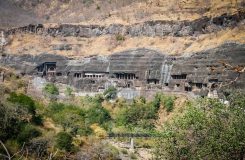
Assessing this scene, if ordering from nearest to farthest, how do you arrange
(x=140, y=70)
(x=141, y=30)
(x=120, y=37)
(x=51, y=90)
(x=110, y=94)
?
(x=51, y=90) → (x=110, y=94) → (x=140, y=70) → (x=141, y=30) → (x=120, y=37)

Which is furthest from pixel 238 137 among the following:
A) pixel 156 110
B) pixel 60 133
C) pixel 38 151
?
pixel 156 110

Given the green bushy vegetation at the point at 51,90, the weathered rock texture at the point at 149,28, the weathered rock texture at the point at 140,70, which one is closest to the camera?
the weathered rock texture at the point at 140,70

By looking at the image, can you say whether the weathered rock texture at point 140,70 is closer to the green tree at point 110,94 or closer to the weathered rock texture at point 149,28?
the green tree at point 110,94

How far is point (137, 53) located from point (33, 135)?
136ft

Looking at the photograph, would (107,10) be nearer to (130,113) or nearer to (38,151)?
(130,113)

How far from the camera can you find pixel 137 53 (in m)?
80.7

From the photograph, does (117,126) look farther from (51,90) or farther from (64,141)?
(64,141)

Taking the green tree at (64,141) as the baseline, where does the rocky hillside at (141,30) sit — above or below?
above

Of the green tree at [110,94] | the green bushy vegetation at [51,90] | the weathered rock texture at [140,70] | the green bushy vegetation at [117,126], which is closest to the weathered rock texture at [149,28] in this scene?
the weathered rock texture at [140,70]

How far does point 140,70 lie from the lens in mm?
76812

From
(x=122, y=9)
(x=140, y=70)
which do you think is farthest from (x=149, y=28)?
(x=140, y=70)

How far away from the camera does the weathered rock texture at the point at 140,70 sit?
67750 mm

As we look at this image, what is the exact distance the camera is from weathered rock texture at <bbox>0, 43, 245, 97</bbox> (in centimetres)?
6775

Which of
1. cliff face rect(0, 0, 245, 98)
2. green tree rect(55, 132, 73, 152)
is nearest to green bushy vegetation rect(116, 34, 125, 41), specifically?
cliff face rect(0, 0, 245, 98)
